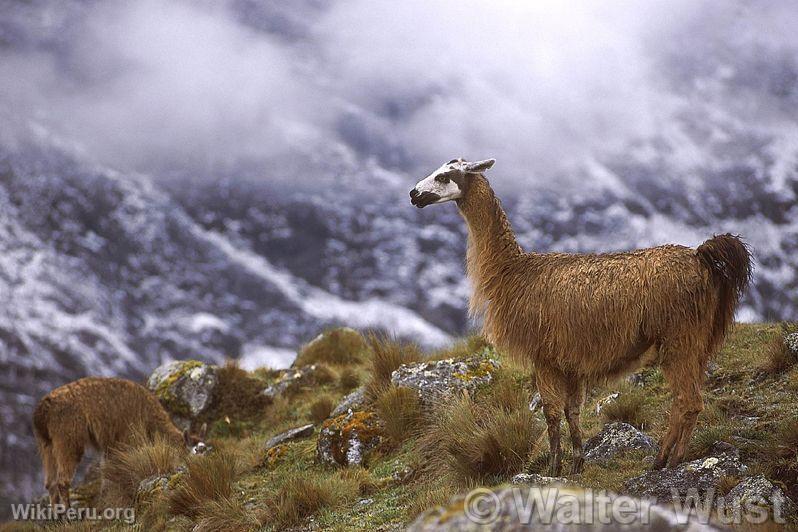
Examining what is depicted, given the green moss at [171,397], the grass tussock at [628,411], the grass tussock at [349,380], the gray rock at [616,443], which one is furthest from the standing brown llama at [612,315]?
the green moss at [171,397]

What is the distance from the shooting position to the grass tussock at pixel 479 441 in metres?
7.49

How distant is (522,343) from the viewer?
7324 mm

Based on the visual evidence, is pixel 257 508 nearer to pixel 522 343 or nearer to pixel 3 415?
pixel 522 343

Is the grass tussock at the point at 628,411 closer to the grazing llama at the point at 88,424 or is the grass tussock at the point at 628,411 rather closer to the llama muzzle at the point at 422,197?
the llama muzzle at the point at 422,197

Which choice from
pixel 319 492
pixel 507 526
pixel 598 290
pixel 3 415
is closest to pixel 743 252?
pixel 598 290

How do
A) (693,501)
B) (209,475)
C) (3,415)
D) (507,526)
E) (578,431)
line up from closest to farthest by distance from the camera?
(507,526) → (693,501) → (578,431) → (209,475) → (3,415)

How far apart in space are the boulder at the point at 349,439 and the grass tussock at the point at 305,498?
97 centimetres

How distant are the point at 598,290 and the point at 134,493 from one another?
21.7 ft

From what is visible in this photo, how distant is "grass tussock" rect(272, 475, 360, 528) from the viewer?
775 centimetres

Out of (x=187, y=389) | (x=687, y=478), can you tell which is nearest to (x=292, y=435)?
(x=187, y=389)

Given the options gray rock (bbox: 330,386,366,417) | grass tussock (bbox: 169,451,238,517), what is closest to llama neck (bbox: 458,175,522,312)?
gray rock (bbox: 330,386,366,417)

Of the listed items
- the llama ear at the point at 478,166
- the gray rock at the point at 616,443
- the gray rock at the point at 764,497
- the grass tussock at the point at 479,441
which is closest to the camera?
the gray rock at the point at 764,497

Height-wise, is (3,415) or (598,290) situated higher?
(3,415)


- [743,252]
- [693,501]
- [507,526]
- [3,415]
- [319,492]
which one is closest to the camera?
[507,526]
